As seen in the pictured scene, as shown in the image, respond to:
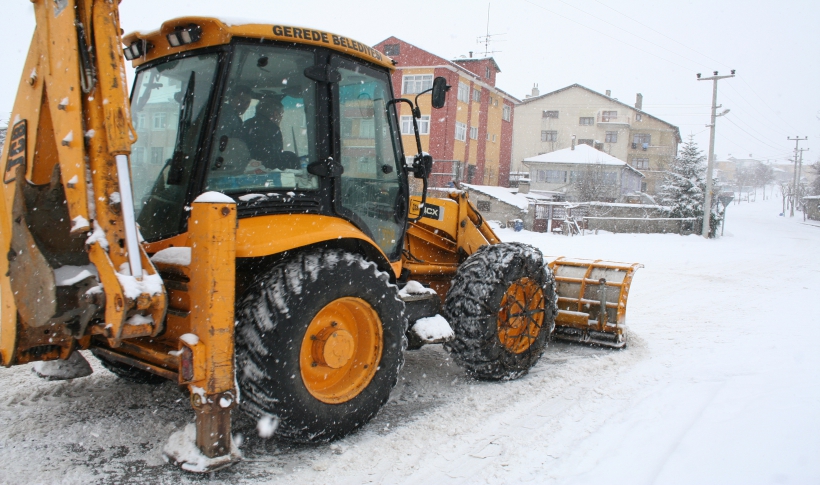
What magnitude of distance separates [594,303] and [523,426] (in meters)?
2.26

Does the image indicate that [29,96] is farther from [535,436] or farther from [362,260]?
[535,436]

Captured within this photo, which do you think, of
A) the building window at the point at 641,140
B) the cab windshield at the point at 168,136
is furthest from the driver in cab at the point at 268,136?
the building window at the point at 641,140

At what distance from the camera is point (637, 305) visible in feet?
26.5

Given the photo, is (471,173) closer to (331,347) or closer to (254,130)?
(254,130)

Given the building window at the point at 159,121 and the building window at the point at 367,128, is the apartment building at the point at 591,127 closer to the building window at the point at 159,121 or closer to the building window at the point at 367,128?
the building window at the point at 367,128

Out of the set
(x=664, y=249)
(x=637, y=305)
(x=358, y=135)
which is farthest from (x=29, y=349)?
(x=664, y=249)

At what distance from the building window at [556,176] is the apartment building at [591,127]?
812 centimetres

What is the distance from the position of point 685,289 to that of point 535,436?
710cm

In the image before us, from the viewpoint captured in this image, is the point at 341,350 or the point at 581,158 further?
the point at 581,158

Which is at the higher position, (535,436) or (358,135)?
(358,135)

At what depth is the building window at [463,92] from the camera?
109 feet

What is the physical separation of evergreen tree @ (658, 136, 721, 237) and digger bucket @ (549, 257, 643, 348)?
929 inches

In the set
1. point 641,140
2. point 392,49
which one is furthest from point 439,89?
point 641,140

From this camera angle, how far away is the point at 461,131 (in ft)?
112
